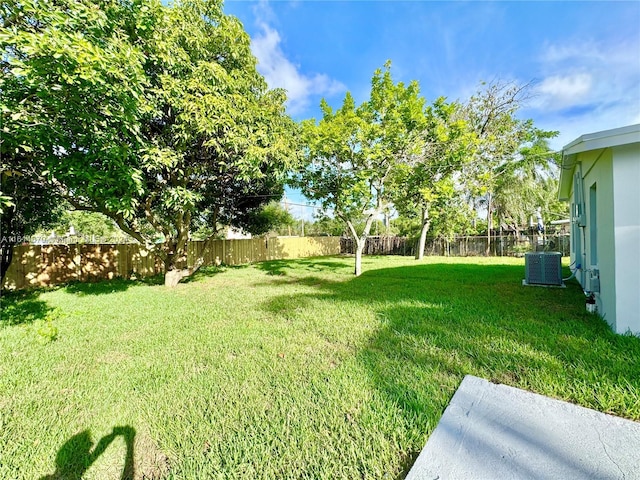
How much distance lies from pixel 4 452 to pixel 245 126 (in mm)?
5430

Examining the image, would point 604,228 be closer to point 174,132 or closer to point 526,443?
point 526,443

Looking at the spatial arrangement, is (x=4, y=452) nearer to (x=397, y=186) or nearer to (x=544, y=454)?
(x=544, y=454)

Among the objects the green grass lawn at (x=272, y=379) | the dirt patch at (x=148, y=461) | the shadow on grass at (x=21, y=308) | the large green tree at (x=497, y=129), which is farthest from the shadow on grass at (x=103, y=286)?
the large green tree at (x=497, y=129)

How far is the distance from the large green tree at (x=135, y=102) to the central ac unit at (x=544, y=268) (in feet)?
19.3

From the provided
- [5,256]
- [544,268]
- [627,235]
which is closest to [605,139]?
[627,235]

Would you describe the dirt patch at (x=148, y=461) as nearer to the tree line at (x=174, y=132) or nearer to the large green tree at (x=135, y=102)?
the tree line at (x=174, y=132)

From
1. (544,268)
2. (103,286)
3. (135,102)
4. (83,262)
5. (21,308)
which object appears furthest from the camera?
(83,262)

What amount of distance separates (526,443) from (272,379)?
5.74 ft

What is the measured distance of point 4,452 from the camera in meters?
1.62

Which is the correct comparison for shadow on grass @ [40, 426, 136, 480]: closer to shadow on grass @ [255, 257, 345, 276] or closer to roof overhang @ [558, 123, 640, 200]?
roof overhang @ [558, 123, 640, 200]

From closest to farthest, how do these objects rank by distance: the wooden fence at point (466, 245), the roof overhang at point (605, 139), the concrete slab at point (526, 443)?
the concrete slab at point (526, 443) → the roof overhang at point (605, 139) → the wooden fence at point (466, 245)

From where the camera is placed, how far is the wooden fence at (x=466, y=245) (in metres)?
13.7

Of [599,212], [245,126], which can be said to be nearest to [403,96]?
[245,126]

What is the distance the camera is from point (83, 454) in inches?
62.6
